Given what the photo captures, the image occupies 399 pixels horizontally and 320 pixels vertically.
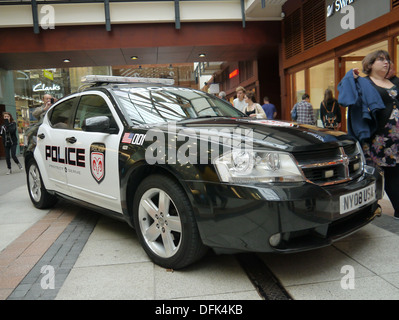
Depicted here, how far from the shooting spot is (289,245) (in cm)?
221

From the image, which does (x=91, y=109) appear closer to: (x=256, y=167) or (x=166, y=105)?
(x=166, y=105)

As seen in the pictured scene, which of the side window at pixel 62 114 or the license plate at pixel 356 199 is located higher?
the side window at pixel 62 114

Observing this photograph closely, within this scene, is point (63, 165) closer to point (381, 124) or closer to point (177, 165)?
point (177, 165)

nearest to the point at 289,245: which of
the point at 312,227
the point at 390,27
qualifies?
the point at 312,227

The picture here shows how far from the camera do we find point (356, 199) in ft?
8.18

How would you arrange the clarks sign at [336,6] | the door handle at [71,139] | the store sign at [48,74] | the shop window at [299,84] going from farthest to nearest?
the store sign at [48,74] < the shop window at [299,84] < the clarks sign at [336,6] < the door handle at [71,139]

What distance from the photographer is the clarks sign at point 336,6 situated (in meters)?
8.07

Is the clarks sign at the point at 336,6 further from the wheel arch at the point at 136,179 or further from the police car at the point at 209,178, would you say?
the wheel arch at the point at 136,179

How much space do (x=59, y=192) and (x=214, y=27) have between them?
962cm

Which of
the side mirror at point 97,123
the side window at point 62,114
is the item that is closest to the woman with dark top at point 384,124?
the side mirror at point 97,123

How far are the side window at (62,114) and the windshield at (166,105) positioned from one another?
0.90 m

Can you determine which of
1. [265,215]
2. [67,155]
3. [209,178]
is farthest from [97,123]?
[265,215]

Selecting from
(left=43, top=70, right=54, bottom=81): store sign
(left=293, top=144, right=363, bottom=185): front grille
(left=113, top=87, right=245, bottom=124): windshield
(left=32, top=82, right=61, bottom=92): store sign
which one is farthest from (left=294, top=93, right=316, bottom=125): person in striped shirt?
(left=32, top=82, right=61, bottom=92): store sign

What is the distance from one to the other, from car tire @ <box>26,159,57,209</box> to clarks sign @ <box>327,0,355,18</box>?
24.4ft
